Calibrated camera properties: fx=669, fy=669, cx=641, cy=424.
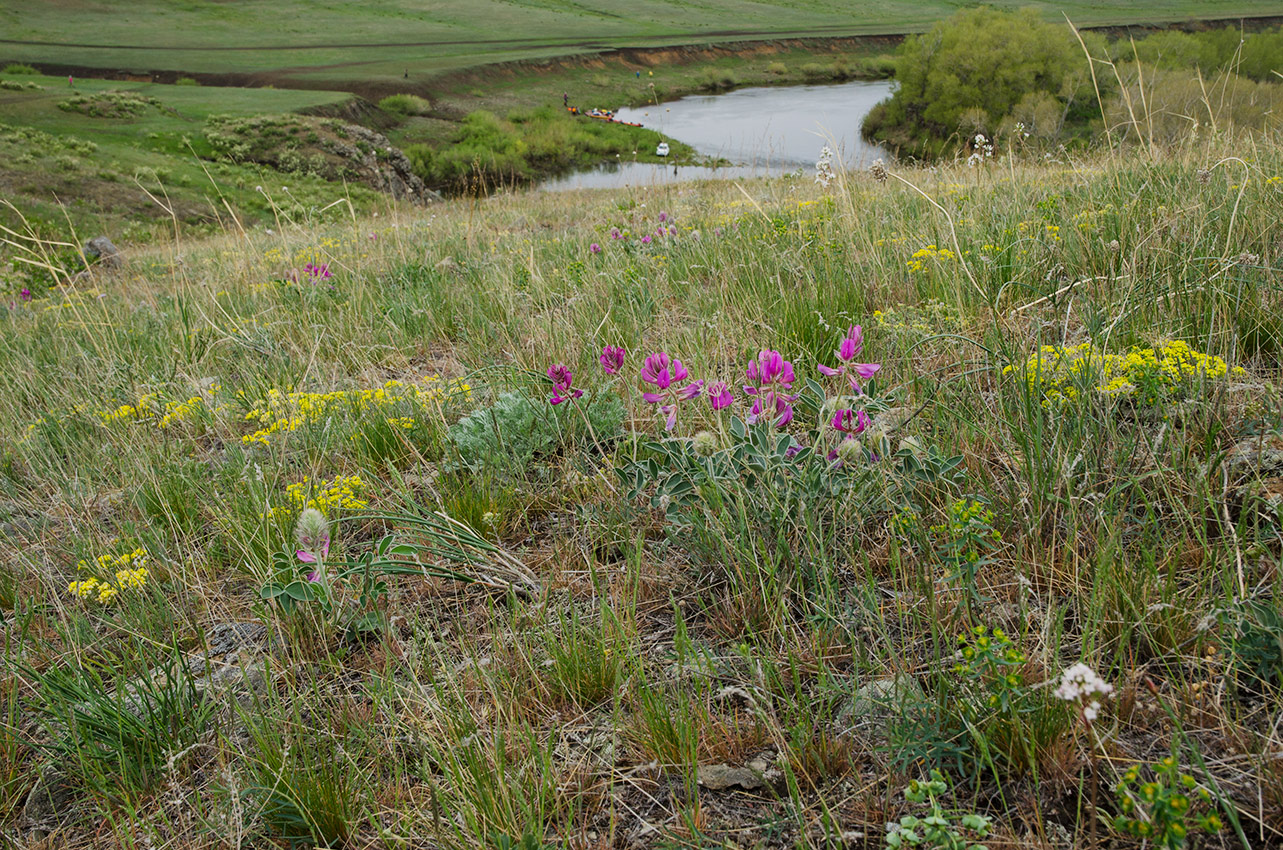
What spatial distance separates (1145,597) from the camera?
1.21 meters

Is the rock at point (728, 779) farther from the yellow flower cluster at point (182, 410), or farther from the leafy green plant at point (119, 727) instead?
the yellow flower cluster at point (182, 410)

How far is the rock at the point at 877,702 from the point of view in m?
1.18

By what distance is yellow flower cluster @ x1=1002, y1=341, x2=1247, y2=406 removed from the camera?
61.7 inches

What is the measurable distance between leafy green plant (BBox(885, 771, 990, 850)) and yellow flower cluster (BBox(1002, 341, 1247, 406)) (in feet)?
3.32

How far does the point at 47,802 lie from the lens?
1.40 meters

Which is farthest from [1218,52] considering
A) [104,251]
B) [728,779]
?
[728,779]

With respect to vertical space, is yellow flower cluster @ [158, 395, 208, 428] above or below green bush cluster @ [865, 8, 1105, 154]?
below

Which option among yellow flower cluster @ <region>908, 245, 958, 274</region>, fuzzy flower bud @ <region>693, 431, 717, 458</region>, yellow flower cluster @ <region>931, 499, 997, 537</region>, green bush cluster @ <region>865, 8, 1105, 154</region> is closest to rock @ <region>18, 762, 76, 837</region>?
fuzzy flower bud @ <region>693, 431, 717, 458</region>

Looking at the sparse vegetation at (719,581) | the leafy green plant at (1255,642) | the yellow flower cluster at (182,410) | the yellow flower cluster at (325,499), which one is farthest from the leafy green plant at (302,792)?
the yellow flower cluster at (182,410)

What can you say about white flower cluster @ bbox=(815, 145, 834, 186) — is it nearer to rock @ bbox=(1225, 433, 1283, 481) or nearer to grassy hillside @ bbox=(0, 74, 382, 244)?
rock @ bbox=(1225, 433, 1283, 481)

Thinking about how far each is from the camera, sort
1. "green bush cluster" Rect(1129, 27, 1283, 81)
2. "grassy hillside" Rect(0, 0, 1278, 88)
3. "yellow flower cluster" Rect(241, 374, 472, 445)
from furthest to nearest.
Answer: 1. "grassy hillside" Rect(0, 0, 1278, 88)
2. "green bush cluster" Rect(1129, 27, 1283, 81)
3. "yellow flower cluster" Rect(241, 374, 472, 445)

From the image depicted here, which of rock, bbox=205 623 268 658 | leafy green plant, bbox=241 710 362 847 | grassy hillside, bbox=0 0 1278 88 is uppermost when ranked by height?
grassy hillside, bbox=0 0 1278 88

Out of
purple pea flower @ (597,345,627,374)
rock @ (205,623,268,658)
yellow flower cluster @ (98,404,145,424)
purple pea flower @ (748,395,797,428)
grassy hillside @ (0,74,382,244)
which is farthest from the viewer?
grassy hillside @ (0,74,382,244)

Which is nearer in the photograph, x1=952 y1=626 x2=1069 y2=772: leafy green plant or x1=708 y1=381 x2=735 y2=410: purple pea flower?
x1=952 y1=626 x2=1069 y2=772: leafy green plant
